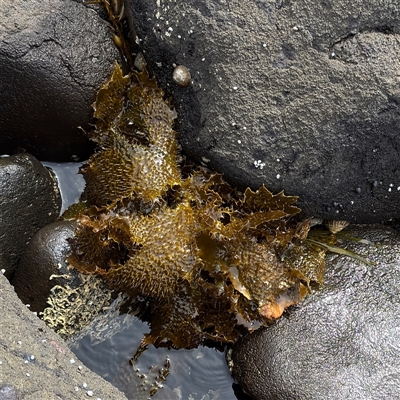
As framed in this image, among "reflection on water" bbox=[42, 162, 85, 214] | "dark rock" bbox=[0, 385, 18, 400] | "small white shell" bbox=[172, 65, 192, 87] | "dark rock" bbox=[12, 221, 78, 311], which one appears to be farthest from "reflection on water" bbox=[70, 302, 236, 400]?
"small white shell" bbox=[172, 65, 192, 87]

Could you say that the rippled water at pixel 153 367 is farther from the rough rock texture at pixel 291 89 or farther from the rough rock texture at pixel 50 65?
→ the rough rock texture at pixel 50 65

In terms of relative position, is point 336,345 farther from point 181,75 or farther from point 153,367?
point 181,75

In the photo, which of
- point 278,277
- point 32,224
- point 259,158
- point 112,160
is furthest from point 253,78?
point 32,224

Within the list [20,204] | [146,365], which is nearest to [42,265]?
[20,204]

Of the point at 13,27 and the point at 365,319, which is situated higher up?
the point at 13,27

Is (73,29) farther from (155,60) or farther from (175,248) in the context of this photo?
(175,248)

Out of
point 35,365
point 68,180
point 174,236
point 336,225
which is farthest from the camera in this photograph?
point 68,180

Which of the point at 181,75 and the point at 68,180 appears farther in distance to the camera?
the point at 68,180
